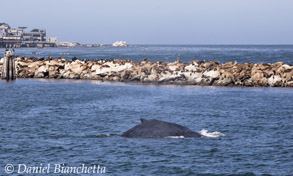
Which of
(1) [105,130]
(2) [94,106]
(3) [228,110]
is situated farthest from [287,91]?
(1) [105,130]

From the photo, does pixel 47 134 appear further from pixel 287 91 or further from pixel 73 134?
pixel 287 91

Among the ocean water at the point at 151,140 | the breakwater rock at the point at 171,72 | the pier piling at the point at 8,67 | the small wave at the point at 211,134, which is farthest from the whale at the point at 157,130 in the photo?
the pier piling at the point at 8,67

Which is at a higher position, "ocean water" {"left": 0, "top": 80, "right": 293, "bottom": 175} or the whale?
the whale

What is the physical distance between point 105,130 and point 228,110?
1263 centimetres

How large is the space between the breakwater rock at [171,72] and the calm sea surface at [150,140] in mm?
5109

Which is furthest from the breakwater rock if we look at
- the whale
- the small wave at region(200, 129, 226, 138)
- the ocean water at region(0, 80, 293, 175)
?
the whale

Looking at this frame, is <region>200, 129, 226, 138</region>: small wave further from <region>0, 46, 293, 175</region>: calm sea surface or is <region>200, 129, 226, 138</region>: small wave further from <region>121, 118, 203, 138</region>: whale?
<region>121, 118, 203, 138</region>: whale

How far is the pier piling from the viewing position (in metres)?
65.6

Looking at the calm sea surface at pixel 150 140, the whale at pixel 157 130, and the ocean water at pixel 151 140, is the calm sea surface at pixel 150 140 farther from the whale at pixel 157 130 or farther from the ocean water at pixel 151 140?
the whale at pixel 157 130

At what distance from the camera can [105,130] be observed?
2528 cm

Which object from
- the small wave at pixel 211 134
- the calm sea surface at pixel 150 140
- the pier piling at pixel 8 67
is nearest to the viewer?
the calm sea surface at pixel 150 140

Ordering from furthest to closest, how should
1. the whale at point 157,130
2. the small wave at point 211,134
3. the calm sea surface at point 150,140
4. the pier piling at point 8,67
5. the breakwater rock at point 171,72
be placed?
the pier piling at point 8,67 → the breakwater rock at point 171,72 → the small wave at point 211,134 → the whale at point 157,130 → the calm sea surface at point 150,140

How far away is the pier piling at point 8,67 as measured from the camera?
215 feet

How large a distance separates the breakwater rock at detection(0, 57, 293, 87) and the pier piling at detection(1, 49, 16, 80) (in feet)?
14.9
